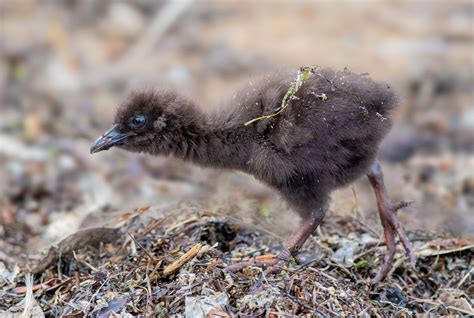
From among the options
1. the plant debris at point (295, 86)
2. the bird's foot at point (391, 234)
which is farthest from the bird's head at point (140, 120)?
the bird's foot at point (391, 234)

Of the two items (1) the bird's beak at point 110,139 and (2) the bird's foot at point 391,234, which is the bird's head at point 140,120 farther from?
(2) the bird's foot at point 391,234

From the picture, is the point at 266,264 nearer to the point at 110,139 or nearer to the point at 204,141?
the point at 204,141

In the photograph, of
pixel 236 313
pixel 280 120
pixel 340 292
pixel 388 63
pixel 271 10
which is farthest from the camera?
pixel 271 10

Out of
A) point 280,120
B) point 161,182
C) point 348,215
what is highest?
point 280,120

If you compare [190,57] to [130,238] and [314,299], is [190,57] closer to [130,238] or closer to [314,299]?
[130,238]

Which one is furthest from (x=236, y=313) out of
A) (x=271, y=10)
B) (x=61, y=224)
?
(x=271, y=10)

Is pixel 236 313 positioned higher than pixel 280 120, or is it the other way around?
pixel 280 120

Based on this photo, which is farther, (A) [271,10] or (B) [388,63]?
(A) [271,10]
